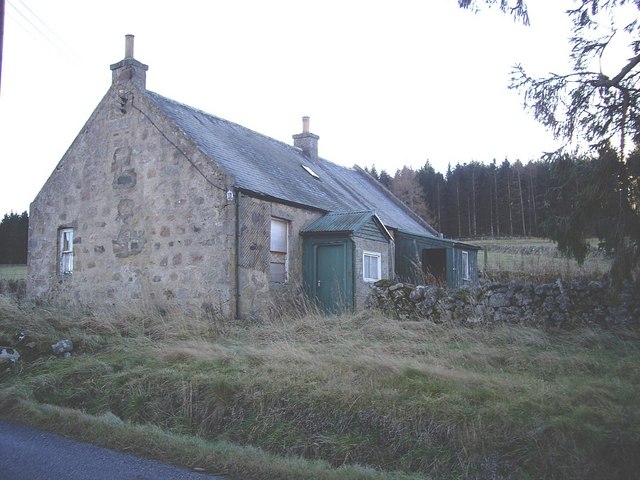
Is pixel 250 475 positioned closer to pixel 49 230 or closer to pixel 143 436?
pixel 143 436

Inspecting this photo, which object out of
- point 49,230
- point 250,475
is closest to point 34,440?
point 250,475

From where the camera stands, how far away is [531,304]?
34.3 ft

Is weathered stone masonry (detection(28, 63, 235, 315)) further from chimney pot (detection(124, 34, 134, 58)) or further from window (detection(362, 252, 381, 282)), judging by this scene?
window (detection(362, 252, 381, 282))

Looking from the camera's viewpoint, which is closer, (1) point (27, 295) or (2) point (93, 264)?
(2) point (93, 264)

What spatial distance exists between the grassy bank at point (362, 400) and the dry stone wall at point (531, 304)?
616mm

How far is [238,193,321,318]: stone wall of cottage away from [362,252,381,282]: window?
2066 mm

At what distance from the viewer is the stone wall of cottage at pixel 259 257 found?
47.4 ft

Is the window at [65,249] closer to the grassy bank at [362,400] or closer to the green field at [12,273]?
the grassy bank at [362,400]

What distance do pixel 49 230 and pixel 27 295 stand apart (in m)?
2.30

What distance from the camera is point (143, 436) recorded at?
255 inches

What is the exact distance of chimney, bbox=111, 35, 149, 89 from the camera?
16578 mm

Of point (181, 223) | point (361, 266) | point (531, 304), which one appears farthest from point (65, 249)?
point (531, 304)

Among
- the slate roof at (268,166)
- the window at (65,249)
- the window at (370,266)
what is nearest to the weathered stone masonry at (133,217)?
the window at (65,249)

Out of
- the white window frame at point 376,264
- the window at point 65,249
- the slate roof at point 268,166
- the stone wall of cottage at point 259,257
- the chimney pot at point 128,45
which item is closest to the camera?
the stone wall of cottage at point 259,257
